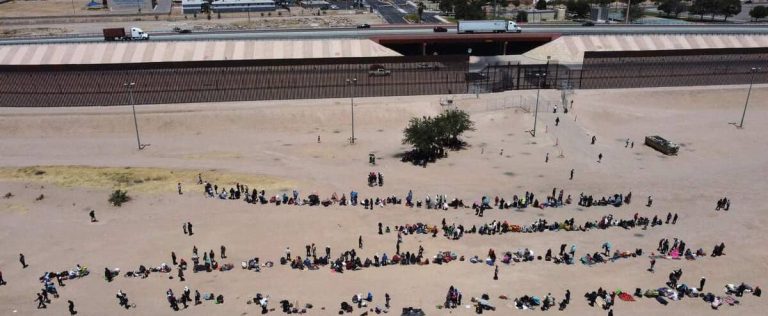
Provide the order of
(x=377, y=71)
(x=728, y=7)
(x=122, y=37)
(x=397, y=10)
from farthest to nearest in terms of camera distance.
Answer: (x=397, y=10)
(x=728, y=7)
(x=122, y=37)
(x=377, y=71)

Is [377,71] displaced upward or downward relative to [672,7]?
downward

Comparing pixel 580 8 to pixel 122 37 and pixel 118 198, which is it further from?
pixel 118 198

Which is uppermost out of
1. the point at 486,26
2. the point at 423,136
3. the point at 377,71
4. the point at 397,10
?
the point at 397,10

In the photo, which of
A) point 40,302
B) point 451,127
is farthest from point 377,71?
point 40,302

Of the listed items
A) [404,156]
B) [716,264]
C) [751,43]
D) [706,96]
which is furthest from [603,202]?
[751,43]

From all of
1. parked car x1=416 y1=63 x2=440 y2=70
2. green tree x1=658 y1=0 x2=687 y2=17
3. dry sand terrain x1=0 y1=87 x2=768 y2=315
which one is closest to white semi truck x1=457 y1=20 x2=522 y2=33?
parked car x1=416 y1=63 x2=440 y2=70

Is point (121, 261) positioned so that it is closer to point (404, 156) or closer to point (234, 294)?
point (234, 294)
